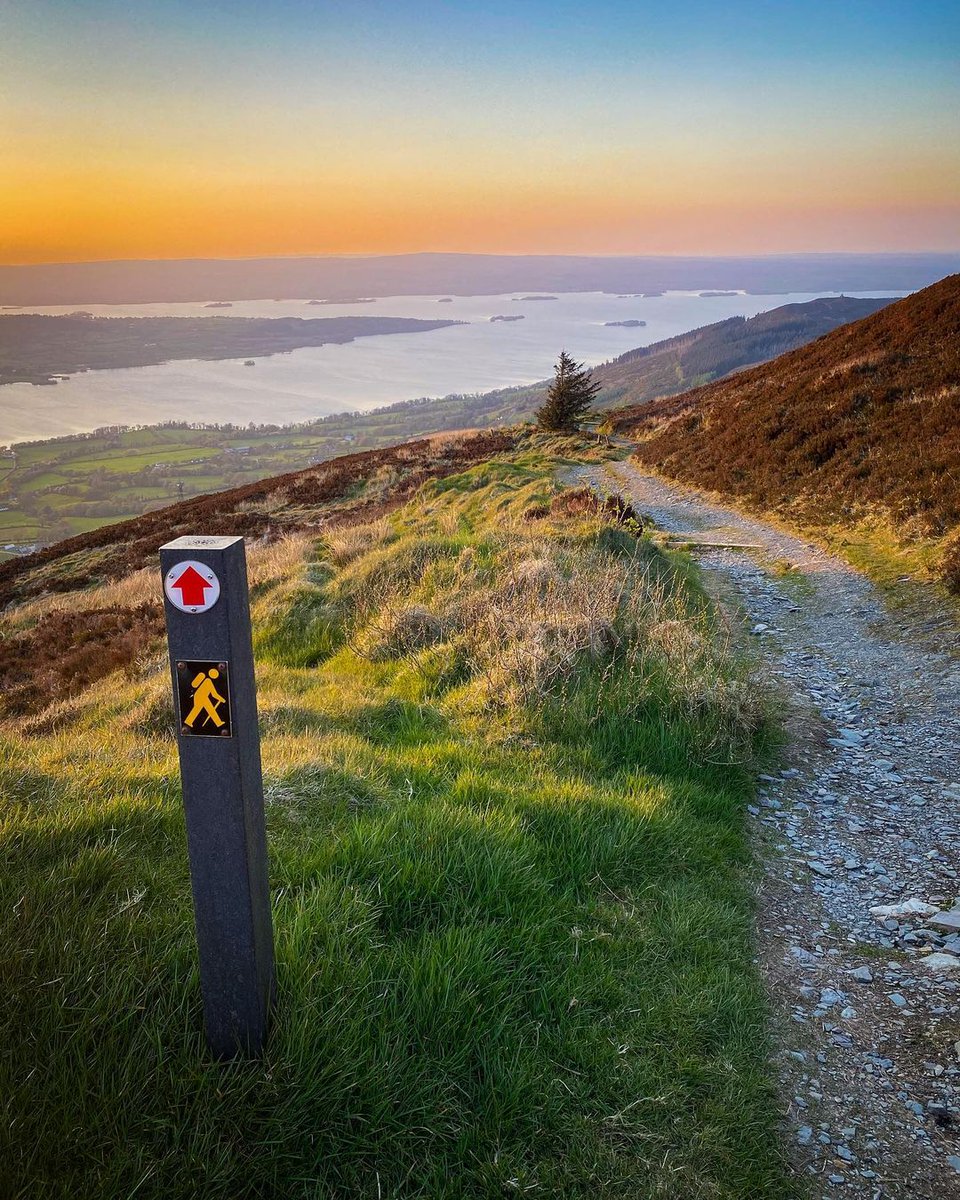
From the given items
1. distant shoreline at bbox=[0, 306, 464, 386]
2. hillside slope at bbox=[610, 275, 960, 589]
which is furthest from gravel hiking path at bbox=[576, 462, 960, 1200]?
distant shoreline at bbox=[0, 306, 464, 386]

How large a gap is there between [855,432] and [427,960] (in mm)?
16632

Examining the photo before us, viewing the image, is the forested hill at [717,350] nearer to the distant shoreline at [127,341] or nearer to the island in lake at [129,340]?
the island in lake at [129,340]

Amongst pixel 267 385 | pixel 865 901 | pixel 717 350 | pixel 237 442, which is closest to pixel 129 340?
pixel 267 385

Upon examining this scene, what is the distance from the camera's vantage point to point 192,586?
186cm

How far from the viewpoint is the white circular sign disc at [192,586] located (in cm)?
184

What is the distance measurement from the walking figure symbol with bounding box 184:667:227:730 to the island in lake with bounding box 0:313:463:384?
113 meters

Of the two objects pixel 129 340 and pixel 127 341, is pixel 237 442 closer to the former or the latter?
pixel 127 341

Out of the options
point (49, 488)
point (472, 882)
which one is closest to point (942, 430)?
point (472, 882)

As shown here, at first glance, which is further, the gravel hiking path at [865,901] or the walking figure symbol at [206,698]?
the gravel hiking path at [865,901]

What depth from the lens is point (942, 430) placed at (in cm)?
1353

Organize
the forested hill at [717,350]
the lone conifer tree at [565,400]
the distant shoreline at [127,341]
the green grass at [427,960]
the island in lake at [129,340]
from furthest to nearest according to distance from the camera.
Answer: the forested hill at [717,350]
the island in lake at [129,340]
the distant shoreline at [127,341]
the lone conifer tree at [565,400]
the green grass at [427,960]

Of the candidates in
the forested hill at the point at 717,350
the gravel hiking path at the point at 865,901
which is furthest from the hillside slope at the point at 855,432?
the forested hill at the point at 717,350

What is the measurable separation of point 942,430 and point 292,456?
70.8 metres

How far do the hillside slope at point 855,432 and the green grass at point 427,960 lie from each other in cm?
721
